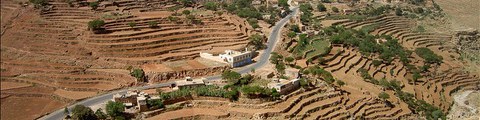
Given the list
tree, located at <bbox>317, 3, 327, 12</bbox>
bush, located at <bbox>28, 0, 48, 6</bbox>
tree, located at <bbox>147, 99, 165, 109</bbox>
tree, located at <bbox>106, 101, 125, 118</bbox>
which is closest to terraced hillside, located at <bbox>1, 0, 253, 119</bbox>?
bush, located at <bbox>28, 0, 48, 6</bbox>

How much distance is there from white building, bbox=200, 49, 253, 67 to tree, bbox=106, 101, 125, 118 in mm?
7944

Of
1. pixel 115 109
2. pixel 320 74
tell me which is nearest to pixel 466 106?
pixel 320 74

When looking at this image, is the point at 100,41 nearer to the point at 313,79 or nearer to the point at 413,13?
the point at 313,79

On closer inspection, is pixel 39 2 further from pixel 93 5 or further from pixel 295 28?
pixel 295 28

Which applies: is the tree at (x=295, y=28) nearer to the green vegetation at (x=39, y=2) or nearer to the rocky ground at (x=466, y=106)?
the rocky ground at (x=466, y=106)

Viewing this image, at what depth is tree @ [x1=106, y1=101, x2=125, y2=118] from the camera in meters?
18.5

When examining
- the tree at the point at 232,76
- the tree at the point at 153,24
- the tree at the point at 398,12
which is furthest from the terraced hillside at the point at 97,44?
the tree at the point at 398,12

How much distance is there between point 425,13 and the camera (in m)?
44.7

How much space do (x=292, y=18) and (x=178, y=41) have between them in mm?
12062

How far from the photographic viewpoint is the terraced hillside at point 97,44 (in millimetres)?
21172

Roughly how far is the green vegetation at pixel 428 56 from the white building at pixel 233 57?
1361cm

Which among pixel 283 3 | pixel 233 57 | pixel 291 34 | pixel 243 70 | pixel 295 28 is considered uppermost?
pixel 283 3

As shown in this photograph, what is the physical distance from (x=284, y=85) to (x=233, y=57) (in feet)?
14.6

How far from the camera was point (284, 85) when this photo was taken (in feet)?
71.7
